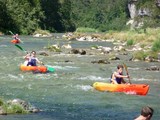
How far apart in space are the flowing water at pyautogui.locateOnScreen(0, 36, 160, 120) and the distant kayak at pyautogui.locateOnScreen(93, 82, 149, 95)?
232 mm

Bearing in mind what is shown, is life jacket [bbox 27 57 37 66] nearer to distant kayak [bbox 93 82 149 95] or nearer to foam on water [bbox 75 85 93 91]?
foam on water [bbox 75 85 93 91]

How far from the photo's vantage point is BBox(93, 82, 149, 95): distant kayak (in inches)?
663

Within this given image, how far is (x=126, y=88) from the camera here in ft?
55.8

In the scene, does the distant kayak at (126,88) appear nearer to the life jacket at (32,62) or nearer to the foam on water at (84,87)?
the foam on water at (84,87)

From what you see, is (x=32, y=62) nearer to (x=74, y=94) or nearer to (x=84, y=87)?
(x=84, y=87)

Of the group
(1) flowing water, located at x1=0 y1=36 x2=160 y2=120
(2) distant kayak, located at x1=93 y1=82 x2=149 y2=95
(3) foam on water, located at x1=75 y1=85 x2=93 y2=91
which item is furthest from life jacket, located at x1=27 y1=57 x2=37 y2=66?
(2) distant kayak, located at x1=93 y1=82 x2=149 y2=95

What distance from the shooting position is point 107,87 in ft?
57.1

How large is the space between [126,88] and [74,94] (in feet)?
7.00

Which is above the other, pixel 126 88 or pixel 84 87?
pixel 126 88

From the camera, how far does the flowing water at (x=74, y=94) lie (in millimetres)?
13086

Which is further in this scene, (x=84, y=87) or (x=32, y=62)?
(x=32, y=62)

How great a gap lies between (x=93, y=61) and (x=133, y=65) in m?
2.60

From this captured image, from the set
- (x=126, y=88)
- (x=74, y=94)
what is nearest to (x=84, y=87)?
(x=74, y=94)

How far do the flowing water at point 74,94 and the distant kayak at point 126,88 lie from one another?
23cm
